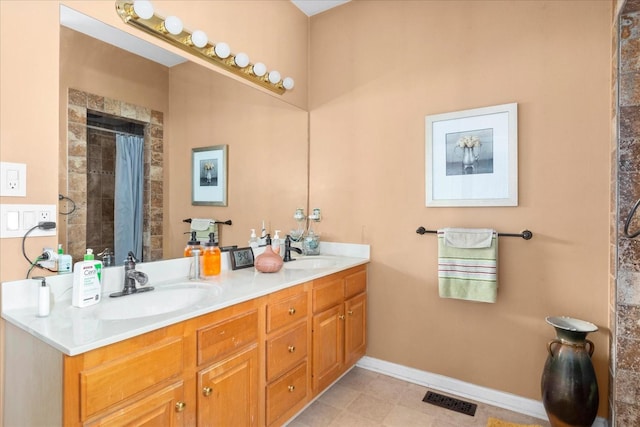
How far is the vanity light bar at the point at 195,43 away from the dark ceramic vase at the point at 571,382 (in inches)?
89.8

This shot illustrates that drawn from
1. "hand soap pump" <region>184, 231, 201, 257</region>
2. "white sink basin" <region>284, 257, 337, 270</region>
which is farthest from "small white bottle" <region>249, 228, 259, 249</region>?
"hand soap pump" <region>184, 231, 201, 257</region>

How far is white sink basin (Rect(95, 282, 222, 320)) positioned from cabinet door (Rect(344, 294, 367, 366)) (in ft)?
3.34

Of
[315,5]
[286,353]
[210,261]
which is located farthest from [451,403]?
[315,5]

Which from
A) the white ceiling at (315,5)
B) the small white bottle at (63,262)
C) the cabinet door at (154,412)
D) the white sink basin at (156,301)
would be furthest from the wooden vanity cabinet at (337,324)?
the white ceiling at (315,5)

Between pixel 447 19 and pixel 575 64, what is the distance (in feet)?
2.64

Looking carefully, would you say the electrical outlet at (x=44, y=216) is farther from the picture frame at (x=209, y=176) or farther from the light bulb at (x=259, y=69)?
the light bulb at (x=259, y=69)

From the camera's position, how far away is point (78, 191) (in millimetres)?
1438

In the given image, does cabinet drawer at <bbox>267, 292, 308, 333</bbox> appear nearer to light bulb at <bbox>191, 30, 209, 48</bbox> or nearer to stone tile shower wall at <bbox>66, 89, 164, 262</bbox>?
stone tile shower wall at <bbox>66, 89, 164, 262</bbox>

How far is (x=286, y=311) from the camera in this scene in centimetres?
170

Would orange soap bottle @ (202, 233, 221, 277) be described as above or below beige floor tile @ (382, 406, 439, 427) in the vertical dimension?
above

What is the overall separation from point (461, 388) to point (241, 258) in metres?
1.62

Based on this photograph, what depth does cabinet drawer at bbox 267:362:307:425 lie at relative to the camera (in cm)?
161

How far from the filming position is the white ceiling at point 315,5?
2598 millimetres

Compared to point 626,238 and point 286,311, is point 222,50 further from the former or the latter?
point 626,238
